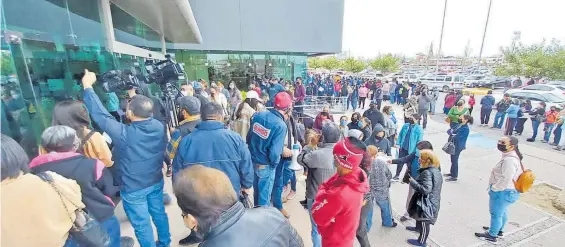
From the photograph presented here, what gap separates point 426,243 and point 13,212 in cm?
391

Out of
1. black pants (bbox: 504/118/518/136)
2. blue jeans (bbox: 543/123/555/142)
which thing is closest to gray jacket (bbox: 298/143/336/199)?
black pants (bbox: 504/118/518/136)

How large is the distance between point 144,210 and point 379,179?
263 cm

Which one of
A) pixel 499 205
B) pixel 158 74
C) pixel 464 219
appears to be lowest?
pixel 464 219

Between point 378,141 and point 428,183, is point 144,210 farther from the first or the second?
point 378,141

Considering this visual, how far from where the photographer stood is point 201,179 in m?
1.28

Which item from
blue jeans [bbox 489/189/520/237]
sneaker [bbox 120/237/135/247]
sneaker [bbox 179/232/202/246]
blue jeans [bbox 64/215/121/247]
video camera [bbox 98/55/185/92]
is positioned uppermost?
video camera [bbox 98/55/185/92]

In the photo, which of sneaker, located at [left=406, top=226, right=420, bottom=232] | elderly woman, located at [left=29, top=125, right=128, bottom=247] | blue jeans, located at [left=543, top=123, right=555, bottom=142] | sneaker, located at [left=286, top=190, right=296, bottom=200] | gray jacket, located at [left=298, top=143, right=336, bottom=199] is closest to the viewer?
elderly woman, located at [left=29, top=125, right=128, bottom=247]

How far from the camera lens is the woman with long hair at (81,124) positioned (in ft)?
7.11

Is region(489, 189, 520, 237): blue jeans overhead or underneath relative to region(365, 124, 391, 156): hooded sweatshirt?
underneath

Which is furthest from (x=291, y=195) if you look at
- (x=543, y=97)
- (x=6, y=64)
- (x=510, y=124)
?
(x=543, y=97)

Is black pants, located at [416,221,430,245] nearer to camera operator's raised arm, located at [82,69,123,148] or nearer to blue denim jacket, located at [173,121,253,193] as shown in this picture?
blue denim jacket, located at [173,121,253,193]

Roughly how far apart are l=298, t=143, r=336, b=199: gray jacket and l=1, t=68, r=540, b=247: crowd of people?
0.01 meters

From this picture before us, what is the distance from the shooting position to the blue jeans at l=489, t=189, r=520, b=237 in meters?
3.29

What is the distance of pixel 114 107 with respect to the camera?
4094 millimetres
